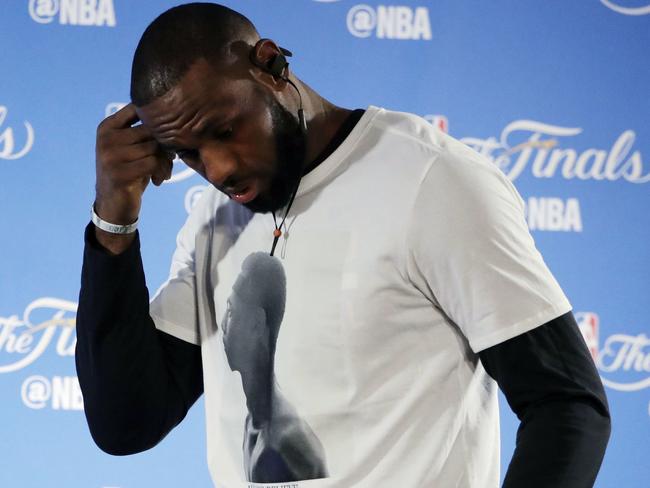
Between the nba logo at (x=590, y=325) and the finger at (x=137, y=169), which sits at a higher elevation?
the finger at (x=137, y=169)

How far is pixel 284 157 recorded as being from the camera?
100 cm

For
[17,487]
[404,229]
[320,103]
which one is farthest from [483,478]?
[17,487]

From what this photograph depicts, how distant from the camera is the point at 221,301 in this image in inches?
42.9

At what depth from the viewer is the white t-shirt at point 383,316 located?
884 millimetres

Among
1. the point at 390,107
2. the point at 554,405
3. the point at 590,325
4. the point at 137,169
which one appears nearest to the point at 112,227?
the point at 137,169

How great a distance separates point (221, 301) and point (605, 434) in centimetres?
42

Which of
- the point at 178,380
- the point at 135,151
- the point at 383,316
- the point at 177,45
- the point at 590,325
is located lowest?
the point at 590,325

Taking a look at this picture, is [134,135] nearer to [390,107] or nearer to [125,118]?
[125,118]

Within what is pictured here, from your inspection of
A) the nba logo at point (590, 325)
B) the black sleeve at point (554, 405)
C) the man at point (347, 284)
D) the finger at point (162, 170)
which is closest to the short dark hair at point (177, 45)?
the man at point (347, 284)

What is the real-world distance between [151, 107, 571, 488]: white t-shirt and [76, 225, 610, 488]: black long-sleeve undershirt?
3 centimetres

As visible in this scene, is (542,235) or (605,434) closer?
(605,434)

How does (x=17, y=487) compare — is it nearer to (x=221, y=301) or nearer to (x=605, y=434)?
(x=221, y=301)

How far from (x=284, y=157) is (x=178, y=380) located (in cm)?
30

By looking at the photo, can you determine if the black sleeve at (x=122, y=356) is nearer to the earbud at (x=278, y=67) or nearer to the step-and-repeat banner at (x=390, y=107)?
the earbud at (x=278, y=67)
